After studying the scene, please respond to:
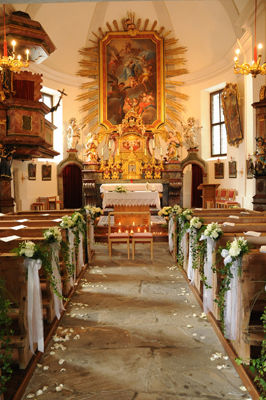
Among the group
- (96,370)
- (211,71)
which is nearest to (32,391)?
(96,370)

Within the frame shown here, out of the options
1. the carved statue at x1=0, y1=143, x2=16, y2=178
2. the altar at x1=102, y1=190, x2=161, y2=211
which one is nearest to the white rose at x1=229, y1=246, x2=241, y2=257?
the carved statue at x1=0, y1=143, x2=16, y2=178

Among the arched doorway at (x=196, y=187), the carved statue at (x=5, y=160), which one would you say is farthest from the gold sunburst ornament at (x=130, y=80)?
the carved statue at (x=5, y=160)

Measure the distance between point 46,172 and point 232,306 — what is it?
12.6m

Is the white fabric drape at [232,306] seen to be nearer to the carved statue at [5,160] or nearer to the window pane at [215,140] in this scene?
the carved statue at [5,160]

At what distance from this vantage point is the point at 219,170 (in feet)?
48.5

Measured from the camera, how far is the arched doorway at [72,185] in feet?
52.2

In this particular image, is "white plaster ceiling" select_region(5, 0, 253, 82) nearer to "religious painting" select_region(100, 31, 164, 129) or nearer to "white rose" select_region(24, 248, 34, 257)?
"religious painting" select_region(100, 31, 164, 129)

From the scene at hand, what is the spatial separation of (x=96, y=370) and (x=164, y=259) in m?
4.16

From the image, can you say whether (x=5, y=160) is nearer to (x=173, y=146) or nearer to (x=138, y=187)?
(x=138, y=187)

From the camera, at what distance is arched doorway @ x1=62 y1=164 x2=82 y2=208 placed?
627 inches

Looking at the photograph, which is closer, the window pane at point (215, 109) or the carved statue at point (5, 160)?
the carved statue at point (5, 160)

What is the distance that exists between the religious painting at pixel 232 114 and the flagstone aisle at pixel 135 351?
8.98 meters

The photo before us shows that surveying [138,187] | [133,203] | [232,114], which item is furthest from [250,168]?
[138,187]

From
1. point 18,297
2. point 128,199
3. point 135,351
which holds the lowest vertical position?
point 135,351
